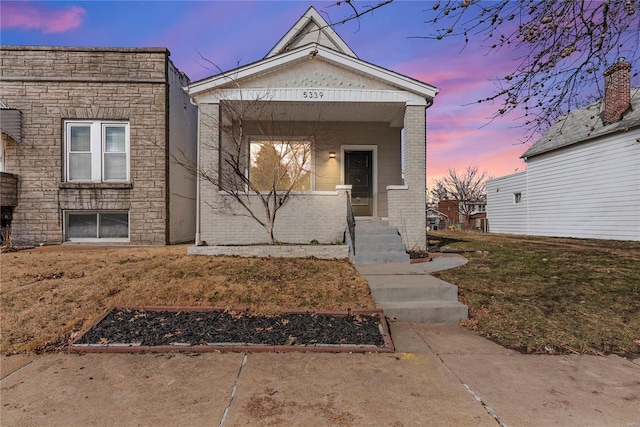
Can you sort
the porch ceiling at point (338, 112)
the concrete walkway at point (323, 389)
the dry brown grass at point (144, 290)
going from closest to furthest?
1. the concrete walkway at point (323, 389)
2. the dry brown grass at point (144, 290)
3. the porch ceiling at point (338, 112)

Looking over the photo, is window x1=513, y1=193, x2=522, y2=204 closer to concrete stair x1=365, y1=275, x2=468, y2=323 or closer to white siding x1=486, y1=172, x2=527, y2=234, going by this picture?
white siding x1=486, y1=172, x2=527, y2=234

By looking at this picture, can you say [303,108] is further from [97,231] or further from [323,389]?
[323,389]

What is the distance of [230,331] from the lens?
4059 mm

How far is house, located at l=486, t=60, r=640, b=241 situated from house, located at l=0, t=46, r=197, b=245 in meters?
13.1

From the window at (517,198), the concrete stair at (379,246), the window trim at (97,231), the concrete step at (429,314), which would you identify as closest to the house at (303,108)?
the concrete stair at (379,246)

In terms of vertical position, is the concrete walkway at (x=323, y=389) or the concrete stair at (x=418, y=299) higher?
the concrete stair at (x=418, y=299)

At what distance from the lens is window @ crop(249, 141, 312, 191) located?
9.54m

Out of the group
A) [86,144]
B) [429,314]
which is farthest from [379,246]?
[86,144]

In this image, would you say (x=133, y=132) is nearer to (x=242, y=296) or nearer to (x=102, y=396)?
(x=242, y=296)

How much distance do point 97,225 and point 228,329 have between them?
879 centimetres

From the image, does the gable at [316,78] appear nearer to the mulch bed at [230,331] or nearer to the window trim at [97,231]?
the window trim at [97,231]

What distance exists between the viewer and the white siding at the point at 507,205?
19.0 meters

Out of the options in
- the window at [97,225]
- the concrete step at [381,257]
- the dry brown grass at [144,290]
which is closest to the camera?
the dry brown grass at [144,290]

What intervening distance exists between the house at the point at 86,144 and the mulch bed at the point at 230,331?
6.70 m
